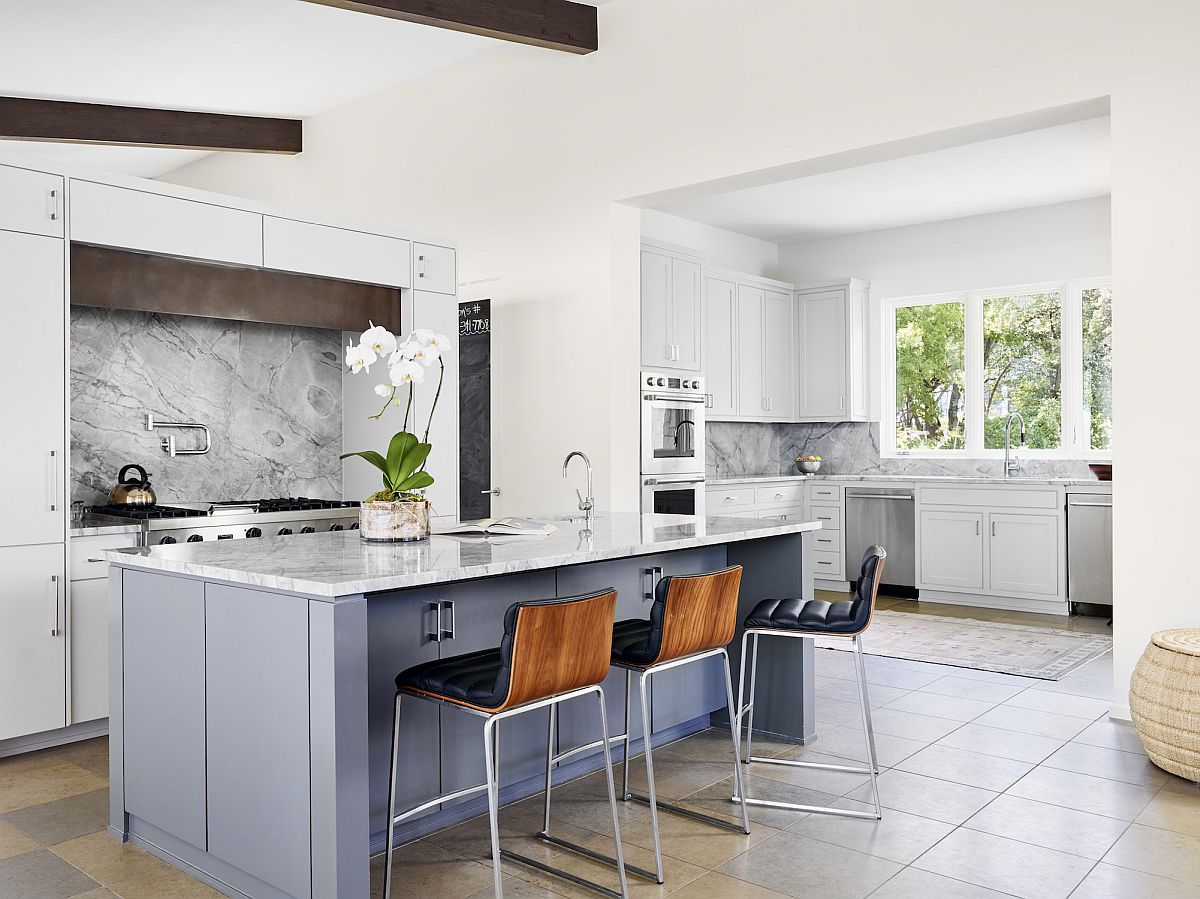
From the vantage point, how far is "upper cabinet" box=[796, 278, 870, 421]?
816 centimetres

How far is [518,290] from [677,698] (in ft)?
9.96

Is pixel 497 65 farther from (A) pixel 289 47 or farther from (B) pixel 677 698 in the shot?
(B) pixel 677 698

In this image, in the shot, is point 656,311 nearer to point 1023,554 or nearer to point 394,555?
point 1023,554

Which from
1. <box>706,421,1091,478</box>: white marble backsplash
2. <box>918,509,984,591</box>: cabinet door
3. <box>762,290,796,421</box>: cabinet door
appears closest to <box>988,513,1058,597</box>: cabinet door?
<box>918,509,984,591</box>: cabinet door

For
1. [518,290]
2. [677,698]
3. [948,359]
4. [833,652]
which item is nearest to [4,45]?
[518,290]

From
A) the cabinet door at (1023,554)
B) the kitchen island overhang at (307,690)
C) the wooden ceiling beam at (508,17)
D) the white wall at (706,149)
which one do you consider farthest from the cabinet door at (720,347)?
the kitchen island overhang at (307,690)

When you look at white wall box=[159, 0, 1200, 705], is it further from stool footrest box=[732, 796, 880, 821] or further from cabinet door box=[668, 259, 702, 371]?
stool footrest box=[732, 796, 880, 821]

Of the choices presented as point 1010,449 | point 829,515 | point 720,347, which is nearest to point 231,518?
point 720,347

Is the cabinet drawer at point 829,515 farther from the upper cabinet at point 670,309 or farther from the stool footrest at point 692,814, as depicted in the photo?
the stool footrest at point 692,814

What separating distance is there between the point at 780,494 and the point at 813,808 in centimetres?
475

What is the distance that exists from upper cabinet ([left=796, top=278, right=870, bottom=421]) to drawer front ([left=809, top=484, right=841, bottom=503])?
2.05 feet

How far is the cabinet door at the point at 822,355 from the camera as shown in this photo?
8.20m

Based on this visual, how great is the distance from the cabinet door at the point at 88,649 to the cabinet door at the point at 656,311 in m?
3.50

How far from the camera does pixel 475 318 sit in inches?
247
